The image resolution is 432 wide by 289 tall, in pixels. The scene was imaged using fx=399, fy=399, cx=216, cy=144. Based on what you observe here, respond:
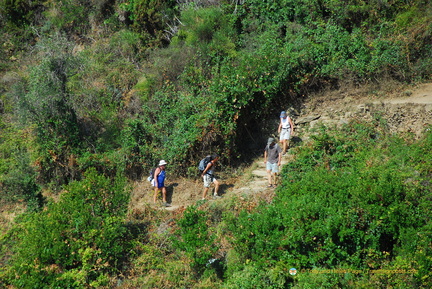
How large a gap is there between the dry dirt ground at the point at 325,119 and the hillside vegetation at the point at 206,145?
34 centimetres

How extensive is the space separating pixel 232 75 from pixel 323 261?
21.3 ft

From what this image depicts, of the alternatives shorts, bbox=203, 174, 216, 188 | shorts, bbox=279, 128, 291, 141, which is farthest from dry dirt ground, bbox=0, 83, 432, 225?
shorts, bbox=279, 128, 291, 141

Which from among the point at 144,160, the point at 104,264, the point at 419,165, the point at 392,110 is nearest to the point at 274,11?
the point at 392,110

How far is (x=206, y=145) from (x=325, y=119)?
12.4ft

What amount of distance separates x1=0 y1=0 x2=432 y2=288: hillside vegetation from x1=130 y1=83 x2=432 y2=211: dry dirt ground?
34cm

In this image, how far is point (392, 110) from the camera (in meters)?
11.3

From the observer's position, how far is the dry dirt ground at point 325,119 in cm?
1087

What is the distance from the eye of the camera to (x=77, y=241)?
29.1 ft

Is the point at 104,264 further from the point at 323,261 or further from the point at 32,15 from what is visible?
the point at 32,15

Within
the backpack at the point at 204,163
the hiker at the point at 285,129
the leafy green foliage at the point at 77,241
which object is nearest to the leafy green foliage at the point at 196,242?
the leafy green foliage at the point at 77,241

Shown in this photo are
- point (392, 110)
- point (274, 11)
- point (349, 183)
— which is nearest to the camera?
point (349, 183)

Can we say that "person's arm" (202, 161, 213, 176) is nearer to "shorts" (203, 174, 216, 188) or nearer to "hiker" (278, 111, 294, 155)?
"shorts" (203, 174, 216, 188)

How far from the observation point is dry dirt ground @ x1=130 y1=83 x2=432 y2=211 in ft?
35.7

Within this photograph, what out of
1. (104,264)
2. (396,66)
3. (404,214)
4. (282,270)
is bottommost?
(104,264)
